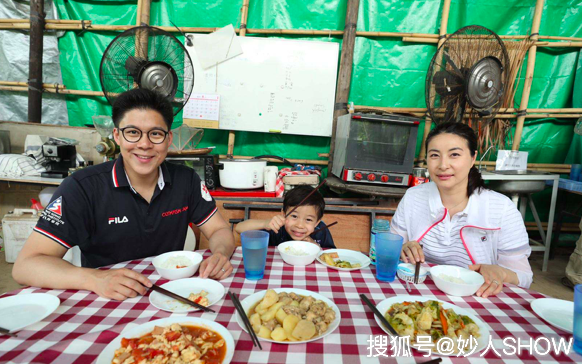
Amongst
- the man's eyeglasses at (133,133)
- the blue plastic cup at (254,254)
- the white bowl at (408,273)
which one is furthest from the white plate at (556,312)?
the man's eyeglasses at (133,133)

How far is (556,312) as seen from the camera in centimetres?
102

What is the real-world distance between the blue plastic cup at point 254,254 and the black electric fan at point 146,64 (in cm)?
189

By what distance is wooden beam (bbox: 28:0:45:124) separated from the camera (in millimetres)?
3783

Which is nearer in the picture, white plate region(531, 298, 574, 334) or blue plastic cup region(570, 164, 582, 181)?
white plate region(531, 298, 574, 334)

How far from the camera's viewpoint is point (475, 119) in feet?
11.8

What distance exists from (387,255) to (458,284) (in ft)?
0.89

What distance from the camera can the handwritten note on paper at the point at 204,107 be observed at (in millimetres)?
3721

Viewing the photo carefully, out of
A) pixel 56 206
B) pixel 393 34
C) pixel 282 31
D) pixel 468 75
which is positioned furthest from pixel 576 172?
pixel 56 206

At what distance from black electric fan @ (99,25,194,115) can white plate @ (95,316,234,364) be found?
2.15m

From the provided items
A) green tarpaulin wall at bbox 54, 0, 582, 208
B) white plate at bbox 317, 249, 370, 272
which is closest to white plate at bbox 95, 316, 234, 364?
white plate at bbox 317, 249, 370, 272

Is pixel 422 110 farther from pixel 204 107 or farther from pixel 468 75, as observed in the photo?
pixel 204 107

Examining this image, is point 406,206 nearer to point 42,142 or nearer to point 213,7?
point 213,7

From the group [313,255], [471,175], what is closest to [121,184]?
[313,255]

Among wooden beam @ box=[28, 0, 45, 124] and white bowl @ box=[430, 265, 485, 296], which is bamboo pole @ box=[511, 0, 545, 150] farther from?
wooden beam @ box=[28, 0, 45, 124]
